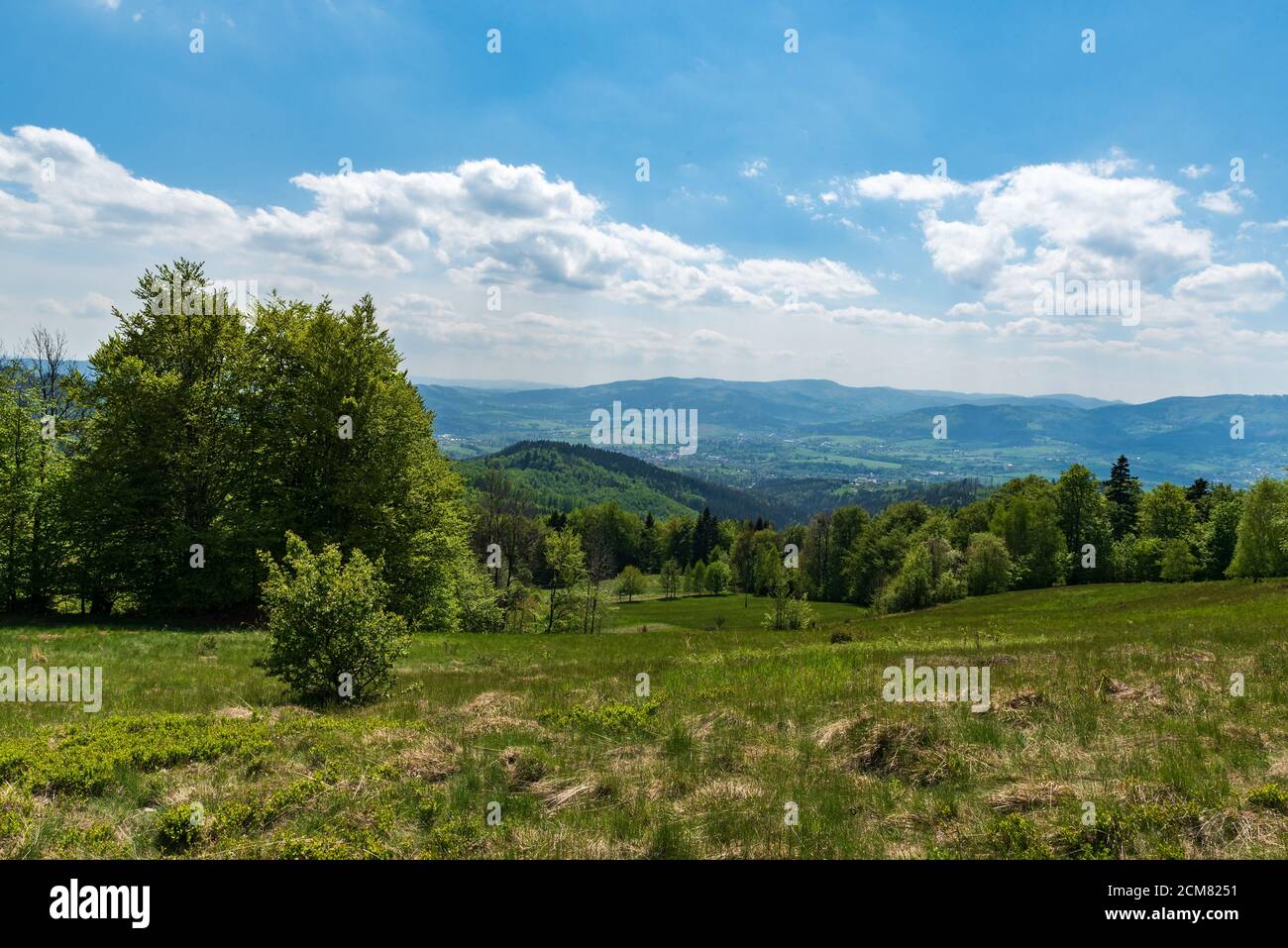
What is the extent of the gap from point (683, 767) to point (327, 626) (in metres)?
9.54

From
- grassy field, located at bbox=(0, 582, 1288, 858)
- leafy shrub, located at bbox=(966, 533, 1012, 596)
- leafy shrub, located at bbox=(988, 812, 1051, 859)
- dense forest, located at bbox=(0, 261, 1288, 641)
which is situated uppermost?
dense forest, located at bbox=(0, 261, 1288, 641)

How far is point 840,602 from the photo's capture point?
11556 centimetres

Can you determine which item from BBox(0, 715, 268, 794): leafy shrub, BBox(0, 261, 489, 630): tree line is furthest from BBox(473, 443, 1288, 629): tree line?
BBox(0, 715, 268, 794): leafy shrub

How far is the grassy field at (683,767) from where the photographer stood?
711 cm

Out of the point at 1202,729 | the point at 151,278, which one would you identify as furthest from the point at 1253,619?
the point at 151,278

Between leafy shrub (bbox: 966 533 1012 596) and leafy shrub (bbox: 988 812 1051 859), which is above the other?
leafy shrub (bbox: 988 812 1051 859)

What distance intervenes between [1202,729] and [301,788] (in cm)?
1423

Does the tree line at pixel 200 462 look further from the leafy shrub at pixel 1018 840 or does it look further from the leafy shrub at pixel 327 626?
the leafy shrub at pixel 1018 840

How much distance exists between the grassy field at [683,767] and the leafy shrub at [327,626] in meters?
0.99

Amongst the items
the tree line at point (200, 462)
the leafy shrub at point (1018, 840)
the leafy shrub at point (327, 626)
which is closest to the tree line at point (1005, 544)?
the tree line at point (200, 462)

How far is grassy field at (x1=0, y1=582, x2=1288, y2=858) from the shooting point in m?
7.11

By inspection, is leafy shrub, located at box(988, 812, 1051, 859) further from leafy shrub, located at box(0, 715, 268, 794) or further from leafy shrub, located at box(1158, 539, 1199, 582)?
leafy shrub, located at box(1158, 539, 1199, 582)

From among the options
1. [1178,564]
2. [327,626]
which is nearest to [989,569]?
[1178,564]

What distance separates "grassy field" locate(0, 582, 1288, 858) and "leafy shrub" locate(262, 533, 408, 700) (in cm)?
99
